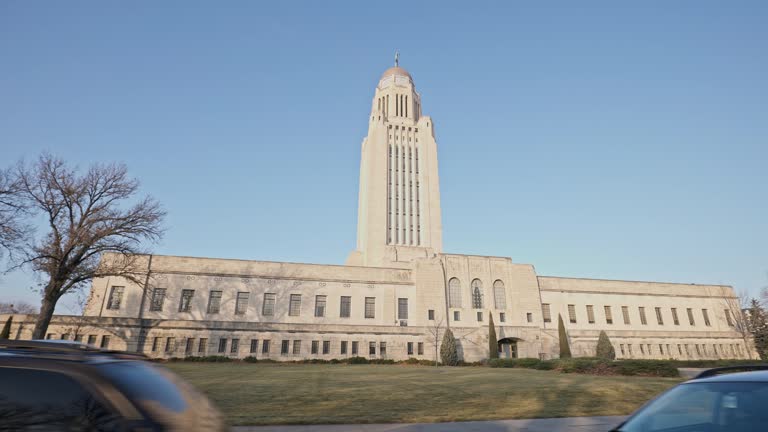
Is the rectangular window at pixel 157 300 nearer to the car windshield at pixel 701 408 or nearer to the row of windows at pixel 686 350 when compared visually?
the car windshield at pixel 701 408

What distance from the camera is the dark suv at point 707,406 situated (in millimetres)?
3461

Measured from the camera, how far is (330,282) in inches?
1788

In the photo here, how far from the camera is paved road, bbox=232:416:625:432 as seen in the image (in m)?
8.63

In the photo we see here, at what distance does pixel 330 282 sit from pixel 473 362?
697 inches

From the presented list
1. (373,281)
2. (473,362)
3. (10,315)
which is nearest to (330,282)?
(373,281)

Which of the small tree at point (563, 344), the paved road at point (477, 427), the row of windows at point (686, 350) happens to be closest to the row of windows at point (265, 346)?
the small tree at point (563, 344)

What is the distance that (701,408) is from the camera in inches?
150

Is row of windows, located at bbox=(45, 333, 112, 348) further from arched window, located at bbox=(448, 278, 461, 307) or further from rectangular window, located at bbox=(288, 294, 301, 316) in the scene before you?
arched window, located at bbox=(448, 278, 461, 307)

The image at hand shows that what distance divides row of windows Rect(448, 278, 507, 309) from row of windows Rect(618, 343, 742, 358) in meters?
16.4

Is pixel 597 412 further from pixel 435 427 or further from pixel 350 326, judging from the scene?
pixel 350 326

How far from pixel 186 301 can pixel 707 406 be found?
4556 centimetres

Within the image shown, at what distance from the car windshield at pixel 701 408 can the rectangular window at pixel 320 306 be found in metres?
42.2

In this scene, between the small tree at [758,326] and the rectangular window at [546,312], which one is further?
the rectangular window at [546,312]

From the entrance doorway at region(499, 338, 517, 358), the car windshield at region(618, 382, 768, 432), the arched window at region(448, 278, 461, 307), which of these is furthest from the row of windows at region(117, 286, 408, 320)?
the car windshield at region(618, 382, 768, 432)
